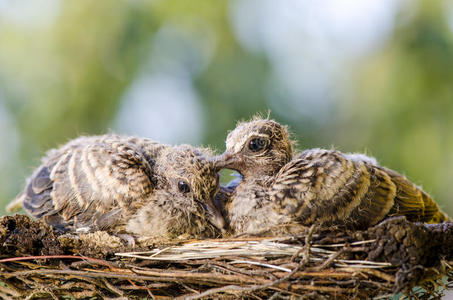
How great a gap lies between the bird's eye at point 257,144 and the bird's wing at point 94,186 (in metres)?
0.45

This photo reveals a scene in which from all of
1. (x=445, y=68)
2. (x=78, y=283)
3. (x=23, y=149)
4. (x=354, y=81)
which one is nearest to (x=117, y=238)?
(x=78, y=283)

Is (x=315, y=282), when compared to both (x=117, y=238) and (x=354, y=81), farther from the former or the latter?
(x=354, y=81)

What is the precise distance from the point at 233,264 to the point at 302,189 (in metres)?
0.39

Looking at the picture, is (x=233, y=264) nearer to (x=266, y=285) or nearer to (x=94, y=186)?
(x=266, y=285)

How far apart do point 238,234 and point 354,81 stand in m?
1.88

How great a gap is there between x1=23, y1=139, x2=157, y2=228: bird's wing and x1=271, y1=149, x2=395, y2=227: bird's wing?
1.86 feet

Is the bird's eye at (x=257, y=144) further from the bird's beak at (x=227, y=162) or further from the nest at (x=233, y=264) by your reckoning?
the nest at (x=233, y=264)

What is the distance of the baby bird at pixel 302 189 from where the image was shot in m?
1.69

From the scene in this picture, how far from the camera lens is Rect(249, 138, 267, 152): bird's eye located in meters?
1.91

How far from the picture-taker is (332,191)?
5.59ft

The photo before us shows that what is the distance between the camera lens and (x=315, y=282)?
1400mm

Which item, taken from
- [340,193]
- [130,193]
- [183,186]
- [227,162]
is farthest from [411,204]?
[130,193]

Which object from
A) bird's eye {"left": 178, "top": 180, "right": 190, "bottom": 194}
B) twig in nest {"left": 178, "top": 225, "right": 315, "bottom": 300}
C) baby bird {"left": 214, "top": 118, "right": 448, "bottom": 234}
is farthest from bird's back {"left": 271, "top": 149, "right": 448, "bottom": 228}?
bird's eye {"left": 178, "top": 180, "right": 190, "bottom": 194}

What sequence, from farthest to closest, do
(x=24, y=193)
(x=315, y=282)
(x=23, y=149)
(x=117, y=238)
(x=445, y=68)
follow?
(x=23, y=149) < (x=445, y=68) < (x=24, y=193) < (x=117, y=238) < (x=315, y=282)
